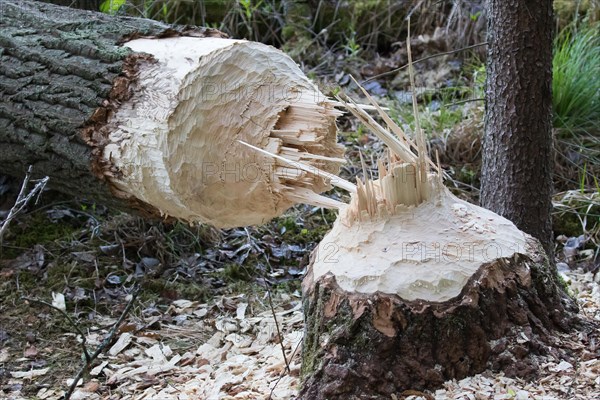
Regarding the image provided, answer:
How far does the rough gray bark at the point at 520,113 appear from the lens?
2.70 m

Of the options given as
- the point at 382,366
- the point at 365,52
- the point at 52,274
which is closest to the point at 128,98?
the point at 52,274

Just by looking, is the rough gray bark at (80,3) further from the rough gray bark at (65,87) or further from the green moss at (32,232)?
the green moss at (32,232)

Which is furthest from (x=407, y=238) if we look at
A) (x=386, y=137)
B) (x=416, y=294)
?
(x=386, y=137)

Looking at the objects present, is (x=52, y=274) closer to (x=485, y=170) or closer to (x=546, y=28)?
(x=485, y=170)

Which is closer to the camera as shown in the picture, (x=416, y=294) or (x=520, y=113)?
(x=416, y=294)

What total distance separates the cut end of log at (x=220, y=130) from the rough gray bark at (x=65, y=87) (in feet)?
0.27

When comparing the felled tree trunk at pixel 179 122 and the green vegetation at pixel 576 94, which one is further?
the green vegetation at pixel 576 94

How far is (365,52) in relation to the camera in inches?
211

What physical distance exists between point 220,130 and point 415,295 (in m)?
0.97

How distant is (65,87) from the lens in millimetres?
2709

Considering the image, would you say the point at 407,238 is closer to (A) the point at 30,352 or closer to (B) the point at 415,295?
(B) the point at 415,295

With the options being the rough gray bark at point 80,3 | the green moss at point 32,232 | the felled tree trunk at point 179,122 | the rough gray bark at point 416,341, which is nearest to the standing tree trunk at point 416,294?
the rough gray bark at point 416,341

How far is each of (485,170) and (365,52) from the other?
8.66 feet

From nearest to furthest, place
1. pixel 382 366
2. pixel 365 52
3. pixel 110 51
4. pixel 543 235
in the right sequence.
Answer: pixel 382 366 → pixel 110 51 → pixel 543 235 → pixel 365 52
